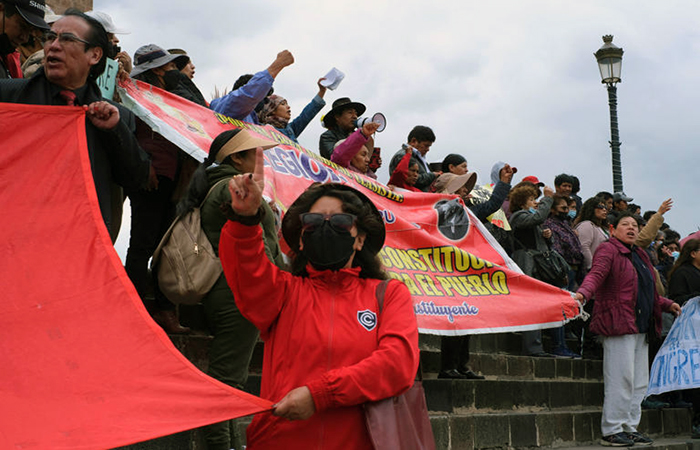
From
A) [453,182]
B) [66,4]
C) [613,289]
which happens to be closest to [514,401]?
[613,289]

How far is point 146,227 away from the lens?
5.25 m

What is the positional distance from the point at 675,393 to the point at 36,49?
29.6 feet

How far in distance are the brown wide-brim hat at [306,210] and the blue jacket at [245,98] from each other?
3.03m

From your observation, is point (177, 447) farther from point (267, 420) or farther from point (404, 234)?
point (404, 234)

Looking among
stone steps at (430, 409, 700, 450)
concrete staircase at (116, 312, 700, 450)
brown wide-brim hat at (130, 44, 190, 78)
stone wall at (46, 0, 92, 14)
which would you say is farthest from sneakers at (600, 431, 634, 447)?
stone wall at (46, 0, 92, 14)

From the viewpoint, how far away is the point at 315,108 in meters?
7.63

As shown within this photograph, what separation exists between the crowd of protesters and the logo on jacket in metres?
0.44

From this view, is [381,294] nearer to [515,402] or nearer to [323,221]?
[323,221]

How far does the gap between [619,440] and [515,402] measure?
3.53 ft

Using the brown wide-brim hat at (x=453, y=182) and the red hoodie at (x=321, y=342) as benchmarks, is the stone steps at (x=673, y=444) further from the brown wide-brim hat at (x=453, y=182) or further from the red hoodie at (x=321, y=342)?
the red hoodie at (x=321, y=342)

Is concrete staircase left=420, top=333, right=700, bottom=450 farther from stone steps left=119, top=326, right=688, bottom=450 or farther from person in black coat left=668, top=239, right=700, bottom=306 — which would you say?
person in black coat left=668, top=239, right=700, bottom=306

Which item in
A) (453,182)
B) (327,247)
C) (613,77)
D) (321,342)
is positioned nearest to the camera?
(321,342)

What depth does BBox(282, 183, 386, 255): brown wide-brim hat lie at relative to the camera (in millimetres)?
3082

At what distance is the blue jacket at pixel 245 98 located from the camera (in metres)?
5.97
